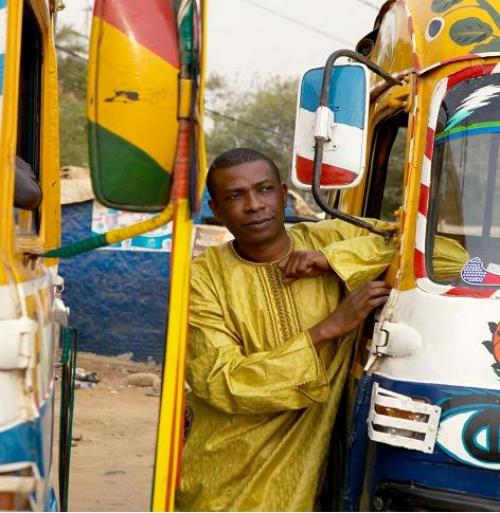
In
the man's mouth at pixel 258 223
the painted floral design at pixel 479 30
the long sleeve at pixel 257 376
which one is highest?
the painted floral design at pixel 479 30

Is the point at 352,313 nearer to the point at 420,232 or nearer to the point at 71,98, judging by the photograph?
the point at 420,232

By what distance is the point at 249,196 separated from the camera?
9.93 feet

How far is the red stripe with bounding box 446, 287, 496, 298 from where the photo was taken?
2.53m

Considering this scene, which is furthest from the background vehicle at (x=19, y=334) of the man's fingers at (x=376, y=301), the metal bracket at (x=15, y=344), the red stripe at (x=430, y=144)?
the red stripe at (x=430, y=144)

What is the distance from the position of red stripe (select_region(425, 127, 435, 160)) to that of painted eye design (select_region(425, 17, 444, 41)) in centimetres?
30

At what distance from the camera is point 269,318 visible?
299cm

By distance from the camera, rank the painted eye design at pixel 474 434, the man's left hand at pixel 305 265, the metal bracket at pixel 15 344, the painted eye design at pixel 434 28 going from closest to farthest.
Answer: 1. the metal bracket at pixel 15 344
2. the painted eye design at pixel 474 434
3. the painted eye design at pixel 434 28
4. the man's left hand at pixel 305 265

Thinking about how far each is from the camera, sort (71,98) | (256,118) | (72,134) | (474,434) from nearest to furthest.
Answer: (474,434) → (72,134) → (71,98) → (256,118)

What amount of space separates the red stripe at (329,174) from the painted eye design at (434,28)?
0.52 meters

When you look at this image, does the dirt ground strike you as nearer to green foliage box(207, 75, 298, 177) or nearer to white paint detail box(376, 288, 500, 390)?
white paint detail box(376, 288, 500, 390)

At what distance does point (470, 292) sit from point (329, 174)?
0.55 meters

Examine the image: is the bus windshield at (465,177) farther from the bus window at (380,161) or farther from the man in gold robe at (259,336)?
the bus window at (380,161)

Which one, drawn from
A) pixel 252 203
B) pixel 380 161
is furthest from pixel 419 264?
Answer: pixel 380 161

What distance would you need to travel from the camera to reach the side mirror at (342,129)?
8.79 ft
